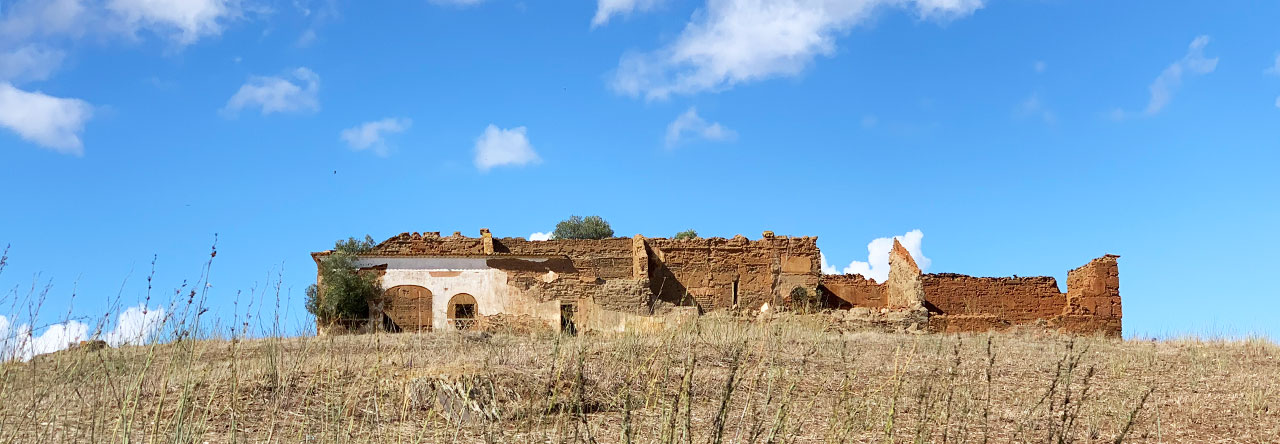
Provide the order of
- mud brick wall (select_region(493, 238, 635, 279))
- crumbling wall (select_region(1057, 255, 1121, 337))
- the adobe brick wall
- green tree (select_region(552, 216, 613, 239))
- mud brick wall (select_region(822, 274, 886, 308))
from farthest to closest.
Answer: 1. green tree (select_region(552, 216, 613, 239))
2. mud brick wall (select_region(822, 274, 886, 308))
3. mud brick wall (select_region(493, 238, 635, 279))
4. the adobe brick wall
5. crumbling wall (select_region(1057, 255, 1121, 337))

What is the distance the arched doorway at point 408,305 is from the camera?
24656 mm

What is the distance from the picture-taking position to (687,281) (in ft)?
85.3

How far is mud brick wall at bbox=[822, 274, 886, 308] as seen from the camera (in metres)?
28.2

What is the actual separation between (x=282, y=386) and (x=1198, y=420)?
22.5ft

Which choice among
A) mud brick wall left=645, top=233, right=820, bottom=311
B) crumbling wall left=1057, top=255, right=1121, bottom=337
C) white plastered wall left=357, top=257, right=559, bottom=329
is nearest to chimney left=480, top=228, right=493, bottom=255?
white plastered wall left=357, top=257, right=559, bottom=329

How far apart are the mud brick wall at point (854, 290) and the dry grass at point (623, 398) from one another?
58.1 ft

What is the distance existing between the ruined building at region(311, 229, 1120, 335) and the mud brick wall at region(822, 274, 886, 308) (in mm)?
33

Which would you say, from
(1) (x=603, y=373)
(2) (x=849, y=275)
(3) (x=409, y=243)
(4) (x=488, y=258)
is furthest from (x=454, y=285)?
(1) (x=603, y=373)

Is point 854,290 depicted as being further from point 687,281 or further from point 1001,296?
point 687,281

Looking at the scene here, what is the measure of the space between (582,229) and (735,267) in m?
18.2

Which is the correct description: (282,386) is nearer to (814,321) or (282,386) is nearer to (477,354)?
(477,354)

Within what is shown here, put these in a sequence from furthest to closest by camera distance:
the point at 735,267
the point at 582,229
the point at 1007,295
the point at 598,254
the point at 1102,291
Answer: the point at 582,229 → the point at 598,254 → the point at 1007,295 → the point at 735,267 → the point at 1102,291

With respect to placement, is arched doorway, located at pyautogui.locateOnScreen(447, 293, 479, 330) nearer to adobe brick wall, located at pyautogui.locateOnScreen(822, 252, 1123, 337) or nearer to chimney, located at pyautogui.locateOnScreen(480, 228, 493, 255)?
chimney, located at pyautogui.locateOnScreen(480, 228, 493, 255)

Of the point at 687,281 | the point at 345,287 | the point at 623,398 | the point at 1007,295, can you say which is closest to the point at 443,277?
the point at 345,287
